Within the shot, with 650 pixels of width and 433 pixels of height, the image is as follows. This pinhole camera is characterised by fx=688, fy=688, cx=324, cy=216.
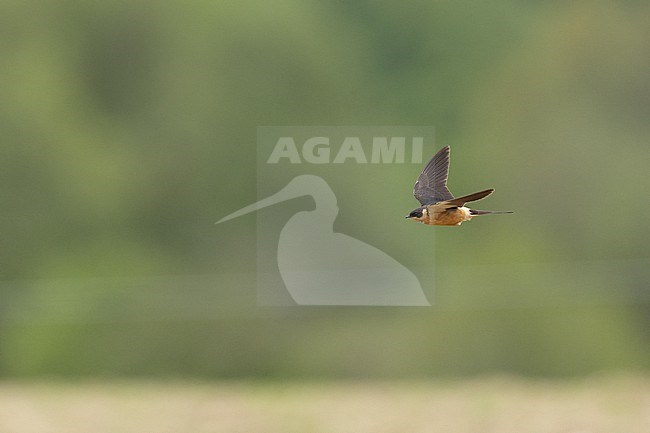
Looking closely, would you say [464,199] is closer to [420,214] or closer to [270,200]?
[420,214]

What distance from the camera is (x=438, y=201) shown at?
1.49m

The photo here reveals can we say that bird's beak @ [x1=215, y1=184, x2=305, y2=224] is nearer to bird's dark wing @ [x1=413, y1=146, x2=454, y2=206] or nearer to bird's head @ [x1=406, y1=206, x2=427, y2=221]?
bird's dark wing @ [x1=413, y1=146, x2=454, y2=206]

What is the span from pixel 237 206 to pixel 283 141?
0.36 meters

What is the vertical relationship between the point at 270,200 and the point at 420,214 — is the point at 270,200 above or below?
above

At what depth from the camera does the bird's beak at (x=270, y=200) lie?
3066 millimetres

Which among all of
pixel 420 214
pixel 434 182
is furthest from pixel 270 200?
pixel 420 214

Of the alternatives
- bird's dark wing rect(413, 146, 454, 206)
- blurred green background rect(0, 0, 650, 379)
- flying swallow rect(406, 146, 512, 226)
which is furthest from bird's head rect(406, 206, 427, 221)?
blurred green background rect(0, 0, 650, 379)

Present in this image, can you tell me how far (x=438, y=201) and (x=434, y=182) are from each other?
0.10 m

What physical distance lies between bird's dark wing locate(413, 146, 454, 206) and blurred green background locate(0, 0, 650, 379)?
1394 millimetres

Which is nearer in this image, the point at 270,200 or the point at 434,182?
the point at 434,182

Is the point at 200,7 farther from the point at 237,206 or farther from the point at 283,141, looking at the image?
the point at 237,206

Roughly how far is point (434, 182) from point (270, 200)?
61.7 inches
